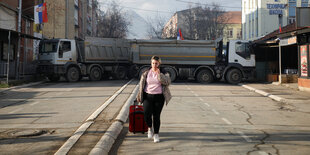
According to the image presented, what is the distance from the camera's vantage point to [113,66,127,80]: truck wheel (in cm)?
2650

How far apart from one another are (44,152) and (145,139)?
6.62 ft

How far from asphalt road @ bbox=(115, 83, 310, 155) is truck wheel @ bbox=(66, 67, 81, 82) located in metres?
13.6

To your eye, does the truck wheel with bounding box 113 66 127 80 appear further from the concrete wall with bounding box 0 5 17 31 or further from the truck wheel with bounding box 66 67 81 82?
the concrete wall with bounding box 0 5 17 31

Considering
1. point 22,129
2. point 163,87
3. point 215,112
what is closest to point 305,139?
point 163,87

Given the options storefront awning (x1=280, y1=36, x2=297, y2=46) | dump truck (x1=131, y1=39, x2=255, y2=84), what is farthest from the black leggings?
dump truck (x1=131, y1=39, x2=255, y2=84)

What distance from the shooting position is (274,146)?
617 cm

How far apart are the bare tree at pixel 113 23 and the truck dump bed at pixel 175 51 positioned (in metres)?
30.3

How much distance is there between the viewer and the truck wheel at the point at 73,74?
23.4 metres

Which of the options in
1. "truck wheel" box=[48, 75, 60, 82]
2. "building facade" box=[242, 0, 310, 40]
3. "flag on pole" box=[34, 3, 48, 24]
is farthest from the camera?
"building facade" box=[242, 0, 310, 40]

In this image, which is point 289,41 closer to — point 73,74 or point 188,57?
point 188,57

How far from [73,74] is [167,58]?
6.67 metres

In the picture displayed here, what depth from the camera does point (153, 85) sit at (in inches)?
259

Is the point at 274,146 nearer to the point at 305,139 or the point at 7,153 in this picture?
the point at 305,139

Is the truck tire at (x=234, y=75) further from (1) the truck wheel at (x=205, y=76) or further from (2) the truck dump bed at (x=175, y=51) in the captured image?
(2) the truck dump bed at (x=175, y=51)
